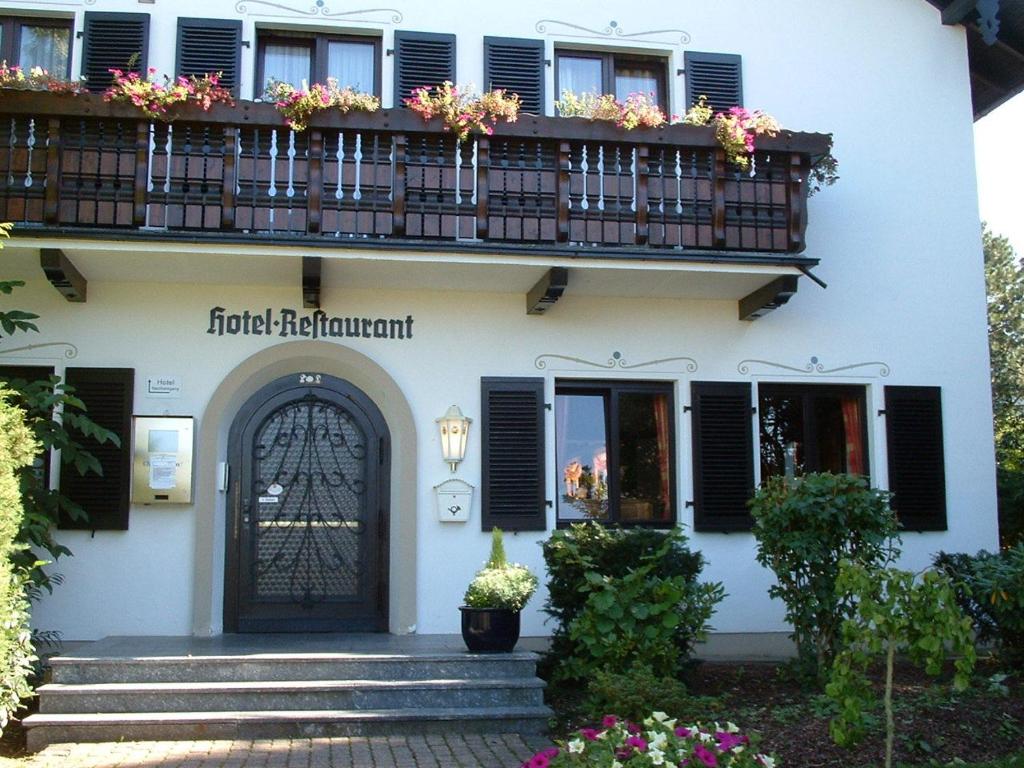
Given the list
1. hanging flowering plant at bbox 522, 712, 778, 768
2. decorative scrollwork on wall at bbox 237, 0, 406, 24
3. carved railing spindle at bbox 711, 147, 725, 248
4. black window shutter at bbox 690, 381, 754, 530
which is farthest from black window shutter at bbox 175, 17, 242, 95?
hanging flowering plant at bbox 522, 712, 778, 768

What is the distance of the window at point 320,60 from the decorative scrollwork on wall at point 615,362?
3057mm

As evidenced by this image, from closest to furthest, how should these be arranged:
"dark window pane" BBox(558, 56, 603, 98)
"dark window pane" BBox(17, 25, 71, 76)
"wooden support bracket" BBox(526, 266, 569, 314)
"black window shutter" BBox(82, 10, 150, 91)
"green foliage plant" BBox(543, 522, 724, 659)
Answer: "green foliage plant" BBox(543, 522, 724, 659) < "wooden support bracket" BBox(526, 266, 569, 314) < "black window shutter" BBox(82, 10, 150, 91) < "dark window pane" BBox(17, 25, 71, 76) < "dark window pane" BBox(558, 56, 603, 98)

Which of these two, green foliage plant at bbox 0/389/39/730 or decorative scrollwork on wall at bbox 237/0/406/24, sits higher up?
decorative scrollwork on wall at bbox 237/0/406/24

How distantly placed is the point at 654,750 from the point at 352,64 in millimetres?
7982

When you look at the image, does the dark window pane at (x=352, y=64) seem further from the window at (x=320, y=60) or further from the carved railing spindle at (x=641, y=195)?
the carved railing spindle at (x=641, y=195)

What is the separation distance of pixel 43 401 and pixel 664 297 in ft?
18.1

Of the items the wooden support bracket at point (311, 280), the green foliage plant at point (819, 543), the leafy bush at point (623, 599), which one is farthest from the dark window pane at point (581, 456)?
the wooden support bracket at point (311, 280)

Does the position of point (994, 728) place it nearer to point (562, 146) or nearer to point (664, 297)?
point (664, 297)

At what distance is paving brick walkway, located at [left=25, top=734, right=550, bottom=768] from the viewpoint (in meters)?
6.89

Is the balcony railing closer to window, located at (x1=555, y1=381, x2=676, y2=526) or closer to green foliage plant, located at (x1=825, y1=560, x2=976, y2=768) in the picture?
window, located at (x1=555, y1=381, x2=676, y2=526)

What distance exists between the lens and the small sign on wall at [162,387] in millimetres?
9781

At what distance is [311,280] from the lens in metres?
9.54

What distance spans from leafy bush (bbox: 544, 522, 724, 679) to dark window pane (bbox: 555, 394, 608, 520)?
1034 millimetres

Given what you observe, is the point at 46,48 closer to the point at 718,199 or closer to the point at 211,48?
the point at 211,48
